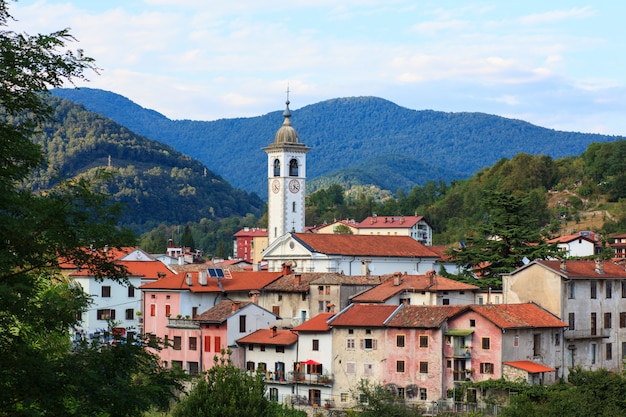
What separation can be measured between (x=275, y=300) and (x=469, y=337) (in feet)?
53.2

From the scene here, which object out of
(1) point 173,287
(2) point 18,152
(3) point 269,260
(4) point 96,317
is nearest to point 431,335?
(1) point 173,287

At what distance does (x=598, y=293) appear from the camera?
63.2 metres

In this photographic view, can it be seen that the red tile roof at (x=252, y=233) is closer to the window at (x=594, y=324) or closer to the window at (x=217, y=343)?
the window at (x=217, y=343)

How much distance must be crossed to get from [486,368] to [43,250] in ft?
129

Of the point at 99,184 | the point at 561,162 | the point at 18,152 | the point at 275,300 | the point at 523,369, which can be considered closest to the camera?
the point at 18,152

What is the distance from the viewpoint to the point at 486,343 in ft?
185

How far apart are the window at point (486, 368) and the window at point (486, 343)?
763 millimetres

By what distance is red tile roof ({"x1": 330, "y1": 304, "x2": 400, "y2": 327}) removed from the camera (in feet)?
194

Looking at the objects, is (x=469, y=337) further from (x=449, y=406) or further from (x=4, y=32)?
(x=4, y=32)

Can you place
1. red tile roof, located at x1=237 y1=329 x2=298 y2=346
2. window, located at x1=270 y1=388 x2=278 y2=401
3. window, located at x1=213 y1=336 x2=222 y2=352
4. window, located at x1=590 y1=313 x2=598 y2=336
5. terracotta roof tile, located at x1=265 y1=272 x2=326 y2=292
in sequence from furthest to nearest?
terracotta roof tile, located at x1=265 y1=272 x2=326 y2=292
window, located at x1=213 y1=336 x2=222 y2=352
window, located at x1=590 y1=313 x2=598 y2=336
red tile roof, located at x1=237 y1=329 x2=298 y2=346
window, located at x1=270 y1=388 x2=278 y2=401

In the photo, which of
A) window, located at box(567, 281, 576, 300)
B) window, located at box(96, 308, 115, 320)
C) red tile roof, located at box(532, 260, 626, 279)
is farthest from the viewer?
window, located at box(96, 308, 115, 320)

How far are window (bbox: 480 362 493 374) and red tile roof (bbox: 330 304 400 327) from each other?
544 cm

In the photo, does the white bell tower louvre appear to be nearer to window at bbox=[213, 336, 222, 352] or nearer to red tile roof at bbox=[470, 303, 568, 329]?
window at bbox=[213, 336, 222, 352]

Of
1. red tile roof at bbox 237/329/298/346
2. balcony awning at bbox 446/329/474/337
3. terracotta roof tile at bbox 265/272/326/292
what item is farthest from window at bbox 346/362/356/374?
terracotta roof tile at bbox 265/272/326/292
